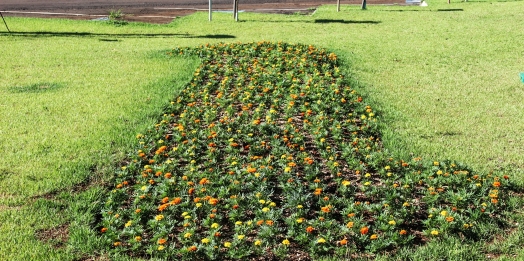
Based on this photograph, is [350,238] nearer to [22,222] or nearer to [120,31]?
[22,222]

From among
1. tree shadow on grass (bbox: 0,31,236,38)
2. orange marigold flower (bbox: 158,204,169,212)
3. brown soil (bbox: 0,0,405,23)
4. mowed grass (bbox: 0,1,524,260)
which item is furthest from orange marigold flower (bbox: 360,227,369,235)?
brown soil (bbox: 0,0,405,23)

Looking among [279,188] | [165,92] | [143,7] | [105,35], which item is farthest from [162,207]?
[143,7]

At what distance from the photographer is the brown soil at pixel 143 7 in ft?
65.4

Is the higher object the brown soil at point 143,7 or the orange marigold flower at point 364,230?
the brown soil at point 143,7

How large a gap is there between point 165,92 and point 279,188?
13.5 feet

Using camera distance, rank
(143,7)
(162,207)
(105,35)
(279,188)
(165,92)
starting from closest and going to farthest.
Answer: (162,207) < (279,188) < (165,92) < (105,35) < (143,7)

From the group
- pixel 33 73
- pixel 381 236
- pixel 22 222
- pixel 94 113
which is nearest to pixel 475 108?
pixel 381 236

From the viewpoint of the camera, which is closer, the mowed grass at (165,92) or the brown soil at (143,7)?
the mowed grass at (165,92)

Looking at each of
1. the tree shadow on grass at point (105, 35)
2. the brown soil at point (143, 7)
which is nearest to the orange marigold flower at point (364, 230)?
the tree shadow on grass at point (105, 35)

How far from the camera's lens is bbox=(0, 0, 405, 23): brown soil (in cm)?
1992

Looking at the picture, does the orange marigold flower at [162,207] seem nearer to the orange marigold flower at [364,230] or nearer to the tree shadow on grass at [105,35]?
the orange marigold flower at [364,230]

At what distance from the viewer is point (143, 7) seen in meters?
22.2

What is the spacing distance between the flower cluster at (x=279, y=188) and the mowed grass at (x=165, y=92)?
12.8 inches

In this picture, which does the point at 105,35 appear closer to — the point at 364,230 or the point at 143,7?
the point at 143,7
